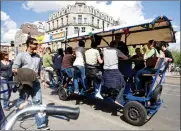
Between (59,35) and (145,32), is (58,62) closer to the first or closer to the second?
(59,35)

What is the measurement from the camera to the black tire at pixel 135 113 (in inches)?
193

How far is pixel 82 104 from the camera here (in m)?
7.16

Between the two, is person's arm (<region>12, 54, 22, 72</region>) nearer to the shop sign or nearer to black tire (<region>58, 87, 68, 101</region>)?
black tire (<region>58, 87, 68, 101</region>)

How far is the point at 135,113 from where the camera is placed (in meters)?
5.07

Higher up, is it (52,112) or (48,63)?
(48,63)

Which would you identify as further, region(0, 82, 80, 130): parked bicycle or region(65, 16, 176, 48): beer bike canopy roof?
region(65, 16, 176, 48): beer bike canopy roof

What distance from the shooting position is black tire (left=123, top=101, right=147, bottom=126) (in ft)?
16.1

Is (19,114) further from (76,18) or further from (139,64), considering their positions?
(76,18)

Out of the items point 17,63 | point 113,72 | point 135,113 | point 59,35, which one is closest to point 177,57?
point 59,35

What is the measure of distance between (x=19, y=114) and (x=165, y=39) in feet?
18.4

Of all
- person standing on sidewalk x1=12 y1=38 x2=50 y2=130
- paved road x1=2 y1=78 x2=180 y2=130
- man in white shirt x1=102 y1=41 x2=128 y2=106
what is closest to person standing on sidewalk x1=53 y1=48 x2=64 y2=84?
paved road x1=2 y1=78 x2=180 y2=130

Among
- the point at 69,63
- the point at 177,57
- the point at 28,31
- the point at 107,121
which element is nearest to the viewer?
the point at 107,121

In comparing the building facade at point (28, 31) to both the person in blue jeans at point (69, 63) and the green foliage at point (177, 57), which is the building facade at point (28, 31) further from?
the green foliage at point (177, 57)

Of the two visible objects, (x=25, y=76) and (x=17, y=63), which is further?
(x=17, y=63)
